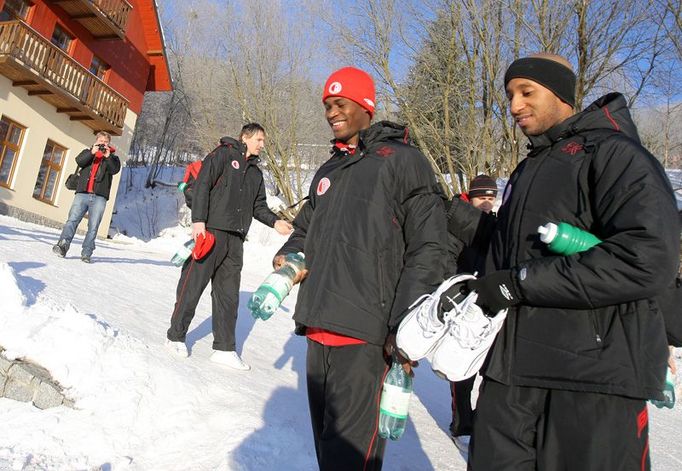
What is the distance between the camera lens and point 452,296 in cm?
199

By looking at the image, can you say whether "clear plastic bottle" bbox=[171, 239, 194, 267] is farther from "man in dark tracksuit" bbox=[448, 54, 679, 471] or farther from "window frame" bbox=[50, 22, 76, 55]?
"window frame" bbox=[50, 22, 76, 55]

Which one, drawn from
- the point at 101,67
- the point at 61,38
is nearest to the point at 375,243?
the point at 61,38

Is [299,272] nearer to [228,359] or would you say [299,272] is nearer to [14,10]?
[228,359]

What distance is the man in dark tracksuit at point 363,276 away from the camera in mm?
2275

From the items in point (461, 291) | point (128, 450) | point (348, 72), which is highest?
point (348, 72)

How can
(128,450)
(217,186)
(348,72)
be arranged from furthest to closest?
(217,186) < (128,450) < (348,72)

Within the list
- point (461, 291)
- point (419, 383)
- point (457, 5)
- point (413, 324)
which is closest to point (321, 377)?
point (413, 324)

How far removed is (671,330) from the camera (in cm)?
198

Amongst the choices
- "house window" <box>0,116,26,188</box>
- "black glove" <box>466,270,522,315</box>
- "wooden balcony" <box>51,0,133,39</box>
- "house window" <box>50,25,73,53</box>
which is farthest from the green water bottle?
"house window" <box>50,25,73,53</box>

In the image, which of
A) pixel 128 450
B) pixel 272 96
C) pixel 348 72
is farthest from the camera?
pixel 272 96

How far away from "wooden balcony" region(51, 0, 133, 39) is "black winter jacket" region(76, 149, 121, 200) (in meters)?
11.1

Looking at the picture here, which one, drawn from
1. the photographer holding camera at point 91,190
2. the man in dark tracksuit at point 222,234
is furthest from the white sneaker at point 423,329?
the photographer holding camera at point 91,190

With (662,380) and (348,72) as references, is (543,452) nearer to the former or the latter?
(662,380)

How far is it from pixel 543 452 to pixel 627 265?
2.32 ft
